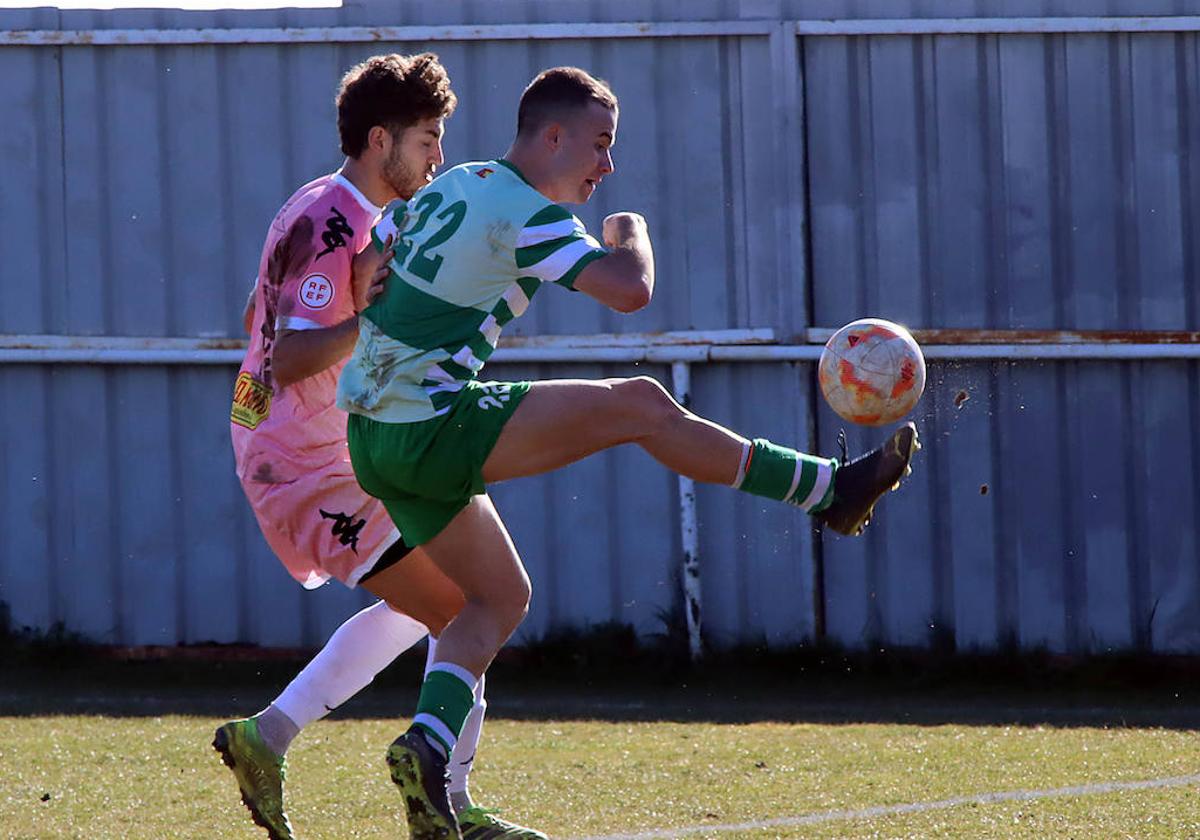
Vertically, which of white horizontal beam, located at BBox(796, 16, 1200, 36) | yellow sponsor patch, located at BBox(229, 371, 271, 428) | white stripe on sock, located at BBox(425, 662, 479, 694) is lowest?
white stripe on sock, located at BBox(425, 662, 479, 694)

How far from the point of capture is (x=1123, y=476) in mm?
8922

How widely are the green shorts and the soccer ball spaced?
44.1 inches

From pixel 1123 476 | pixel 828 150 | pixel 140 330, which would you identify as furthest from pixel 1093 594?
pixel 140 330

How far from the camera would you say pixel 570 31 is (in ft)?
29.8

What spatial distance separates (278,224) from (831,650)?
471cm

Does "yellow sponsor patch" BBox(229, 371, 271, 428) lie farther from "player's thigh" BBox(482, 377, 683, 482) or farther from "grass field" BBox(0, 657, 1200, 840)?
"grass field" BBox(0, 657, 1200, 840)

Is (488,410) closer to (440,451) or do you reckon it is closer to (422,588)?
(440,451)

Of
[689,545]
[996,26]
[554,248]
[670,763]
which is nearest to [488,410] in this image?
[554,248]

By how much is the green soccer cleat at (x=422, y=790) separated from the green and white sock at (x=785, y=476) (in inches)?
40.9

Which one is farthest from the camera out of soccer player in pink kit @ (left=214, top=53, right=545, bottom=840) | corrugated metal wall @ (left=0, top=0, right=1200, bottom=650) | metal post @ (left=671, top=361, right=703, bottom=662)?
metal post @ (left=671, top=361, right=703, bottom=662)

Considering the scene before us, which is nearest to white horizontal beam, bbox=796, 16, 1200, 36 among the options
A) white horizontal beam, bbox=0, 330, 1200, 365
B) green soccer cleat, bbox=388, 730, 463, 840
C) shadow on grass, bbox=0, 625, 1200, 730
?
white horizontal beam, bbox=0, 330, 1200, 365

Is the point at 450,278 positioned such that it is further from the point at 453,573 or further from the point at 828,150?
the point at 828,150

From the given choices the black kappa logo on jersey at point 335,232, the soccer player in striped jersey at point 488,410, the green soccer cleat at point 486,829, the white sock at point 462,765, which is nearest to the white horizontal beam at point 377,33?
the black kappa logo on jersey at point 335,232

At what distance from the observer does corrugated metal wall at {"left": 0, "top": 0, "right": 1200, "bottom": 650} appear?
8.92 metres
